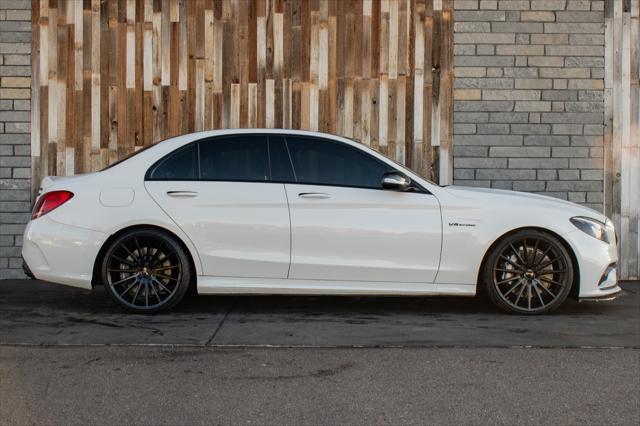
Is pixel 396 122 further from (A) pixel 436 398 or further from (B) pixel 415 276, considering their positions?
(A) pixel 436 398

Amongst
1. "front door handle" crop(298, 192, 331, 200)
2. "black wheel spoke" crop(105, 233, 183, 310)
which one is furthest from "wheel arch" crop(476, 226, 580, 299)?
"black wheel spoke" crop(105, 233, 183, 310)

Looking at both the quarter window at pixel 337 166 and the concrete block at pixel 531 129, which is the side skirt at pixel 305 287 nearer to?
the quarter window at pixel 337 166

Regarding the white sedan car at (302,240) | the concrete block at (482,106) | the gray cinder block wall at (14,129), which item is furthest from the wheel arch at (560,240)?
the gray cinder block wall at (14,129)

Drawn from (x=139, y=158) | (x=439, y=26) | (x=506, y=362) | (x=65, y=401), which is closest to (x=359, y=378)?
(x=506, y=362)

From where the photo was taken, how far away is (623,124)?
34.9ft

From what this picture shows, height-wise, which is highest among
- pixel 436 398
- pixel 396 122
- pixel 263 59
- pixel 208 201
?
pixel 263 59

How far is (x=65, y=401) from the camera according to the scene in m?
4.93

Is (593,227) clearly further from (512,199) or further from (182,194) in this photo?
(182,194)

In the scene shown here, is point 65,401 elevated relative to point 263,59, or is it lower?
lower

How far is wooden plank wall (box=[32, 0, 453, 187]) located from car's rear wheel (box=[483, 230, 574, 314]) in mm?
2987

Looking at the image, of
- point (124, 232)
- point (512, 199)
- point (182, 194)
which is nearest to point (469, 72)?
point (512, 199)

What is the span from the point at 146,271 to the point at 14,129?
3841 mm

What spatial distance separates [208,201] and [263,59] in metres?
Result: 3.36

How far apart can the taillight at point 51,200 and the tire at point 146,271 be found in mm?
539
